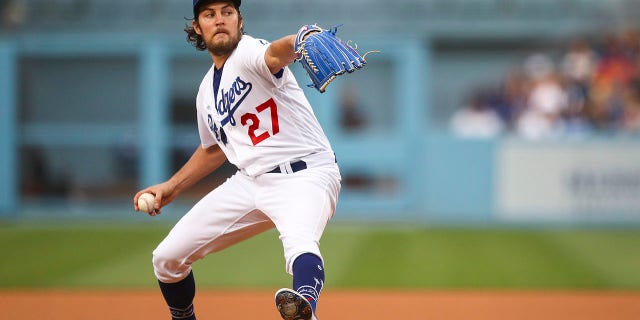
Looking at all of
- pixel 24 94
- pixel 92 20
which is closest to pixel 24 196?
pixel 24 94

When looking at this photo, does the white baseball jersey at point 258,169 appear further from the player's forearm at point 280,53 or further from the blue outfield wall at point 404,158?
the blue outfield wall at point 404,158

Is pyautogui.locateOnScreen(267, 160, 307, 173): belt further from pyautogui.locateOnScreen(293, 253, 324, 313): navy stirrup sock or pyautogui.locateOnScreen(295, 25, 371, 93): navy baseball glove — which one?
pyautogui.locateOnScreen(295, 25, 371, 93): navy baseball glove

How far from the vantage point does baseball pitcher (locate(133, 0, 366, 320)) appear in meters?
3.75

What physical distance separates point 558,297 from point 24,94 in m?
9.77

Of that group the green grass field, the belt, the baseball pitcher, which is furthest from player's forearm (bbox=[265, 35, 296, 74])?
the green grass field

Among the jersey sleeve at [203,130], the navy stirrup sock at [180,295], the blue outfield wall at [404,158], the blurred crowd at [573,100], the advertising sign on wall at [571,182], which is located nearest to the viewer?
the jersey sleeve at [203,130]

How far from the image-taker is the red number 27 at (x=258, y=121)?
13.1 feet

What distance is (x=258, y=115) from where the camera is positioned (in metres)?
4.00

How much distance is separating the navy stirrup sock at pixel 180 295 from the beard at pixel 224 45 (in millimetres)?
1227

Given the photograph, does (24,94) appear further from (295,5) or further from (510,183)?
(510,183)

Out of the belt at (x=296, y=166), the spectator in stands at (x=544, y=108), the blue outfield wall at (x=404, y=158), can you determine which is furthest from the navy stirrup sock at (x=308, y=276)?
the spectator in stands at (x=544, y=108)

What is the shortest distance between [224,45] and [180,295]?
4.50 ft

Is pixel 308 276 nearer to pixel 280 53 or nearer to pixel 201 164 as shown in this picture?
pixel 280 53

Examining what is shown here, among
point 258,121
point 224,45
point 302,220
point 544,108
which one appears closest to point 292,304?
point 302,220
